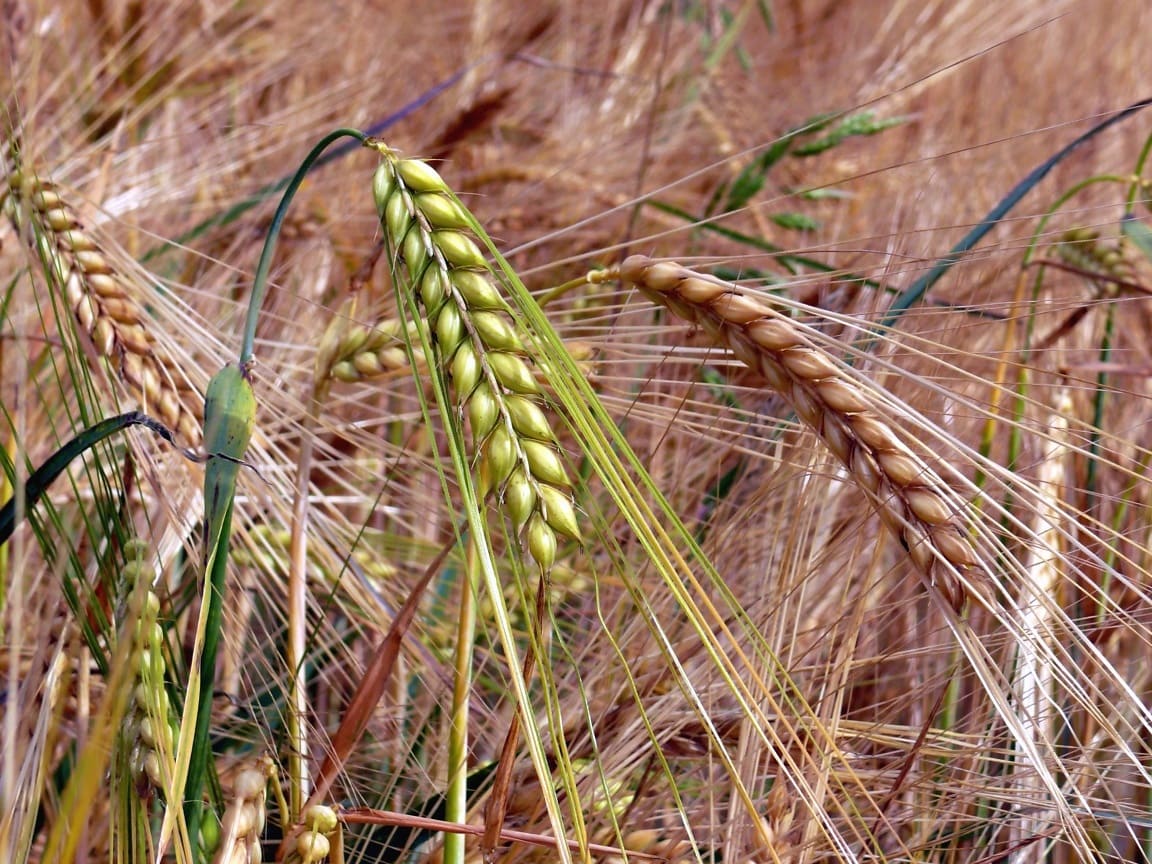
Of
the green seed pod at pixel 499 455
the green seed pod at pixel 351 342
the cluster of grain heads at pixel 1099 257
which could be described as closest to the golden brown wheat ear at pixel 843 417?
the green seed pod at pixel 499 455

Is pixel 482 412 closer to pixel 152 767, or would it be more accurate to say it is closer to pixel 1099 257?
pixel 152 767

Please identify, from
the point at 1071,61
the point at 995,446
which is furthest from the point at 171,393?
the point at 1071,61

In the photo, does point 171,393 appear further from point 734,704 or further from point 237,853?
point 734,704

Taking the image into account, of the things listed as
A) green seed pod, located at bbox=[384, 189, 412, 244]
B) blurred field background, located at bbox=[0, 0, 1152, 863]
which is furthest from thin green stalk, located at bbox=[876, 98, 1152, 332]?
green seed pod, located at bbox=[384, 189, 412, 244]

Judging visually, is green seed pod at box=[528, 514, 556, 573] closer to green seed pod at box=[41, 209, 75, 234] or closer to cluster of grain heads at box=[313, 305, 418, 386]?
cluster of grain heads at box=[313, 305, 418, 386]

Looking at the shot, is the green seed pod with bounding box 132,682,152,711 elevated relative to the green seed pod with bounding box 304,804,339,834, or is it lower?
elevated

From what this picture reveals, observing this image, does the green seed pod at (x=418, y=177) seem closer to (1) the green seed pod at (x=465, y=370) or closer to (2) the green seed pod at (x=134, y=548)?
(1) the green seed pod at (x=465, y=370)

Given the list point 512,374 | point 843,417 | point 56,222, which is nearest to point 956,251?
point 843,417
